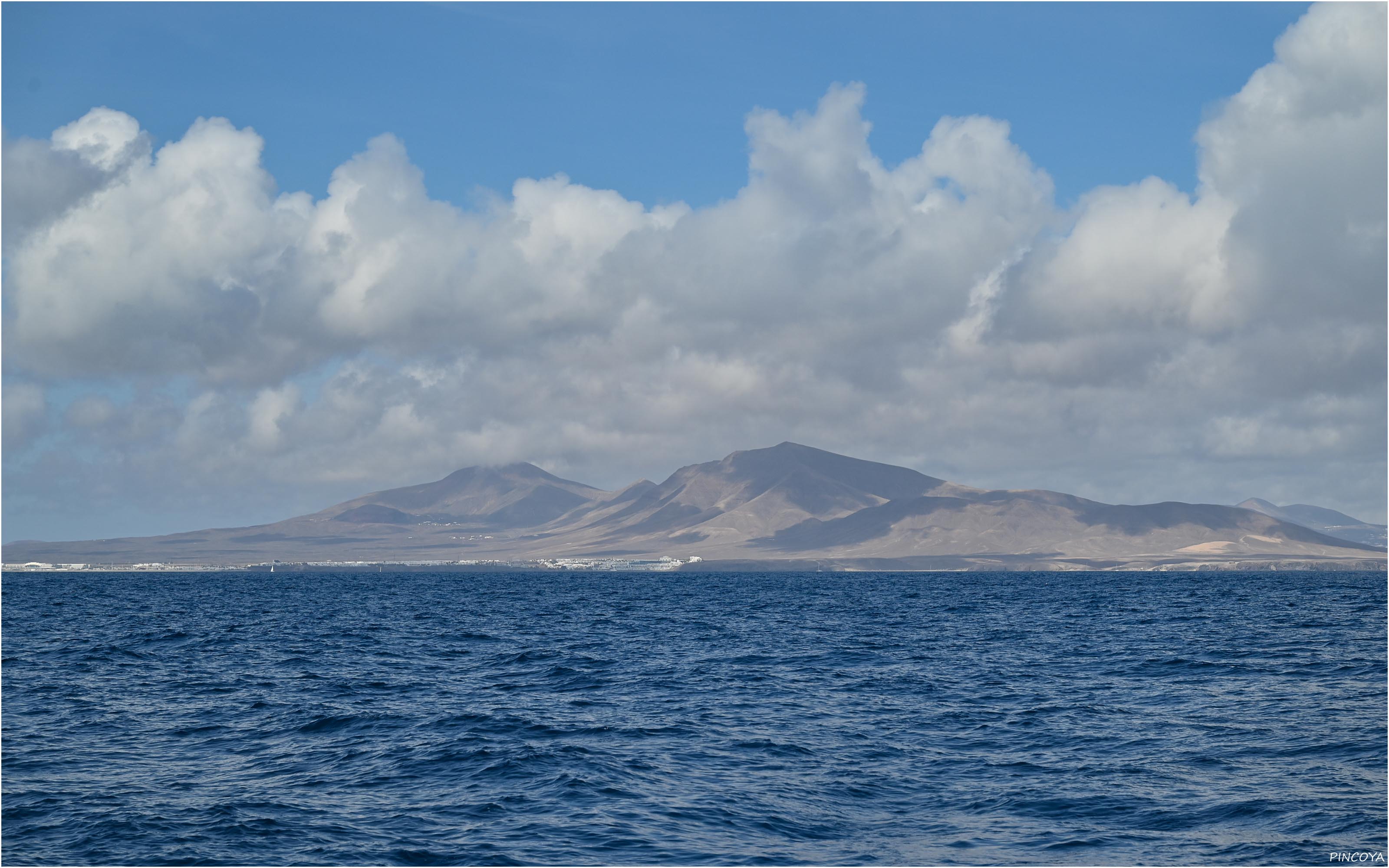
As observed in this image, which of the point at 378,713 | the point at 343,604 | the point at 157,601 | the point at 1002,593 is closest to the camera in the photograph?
the point at 378,713

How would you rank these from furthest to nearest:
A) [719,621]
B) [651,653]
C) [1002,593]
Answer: [1002,593], [719,621], [651,653]

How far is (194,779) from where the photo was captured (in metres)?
33.6

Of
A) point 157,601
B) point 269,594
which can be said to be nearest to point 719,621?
point 157,601

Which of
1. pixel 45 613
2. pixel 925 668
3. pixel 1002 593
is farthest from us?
pixel 1002 593

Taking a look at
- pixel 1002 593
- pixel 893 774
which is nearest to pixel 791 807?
pixel 893 774

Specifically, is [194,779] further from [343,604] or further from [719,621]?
[343,604]

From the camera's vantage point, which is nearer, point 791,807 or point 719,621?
point 791,807

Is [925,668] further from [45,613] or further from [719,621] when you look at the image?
[45,613]

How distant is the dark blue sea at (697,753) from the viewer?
27641 millimetres

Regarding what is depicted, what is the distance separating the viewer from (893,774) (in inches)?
1342

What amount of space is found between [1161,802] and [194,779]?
27975 millimetres

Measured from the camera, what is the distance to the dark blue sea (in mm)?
27641

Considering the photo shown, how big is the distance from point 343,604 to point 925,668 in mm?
110070

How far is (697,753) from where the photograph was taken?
122 feet
